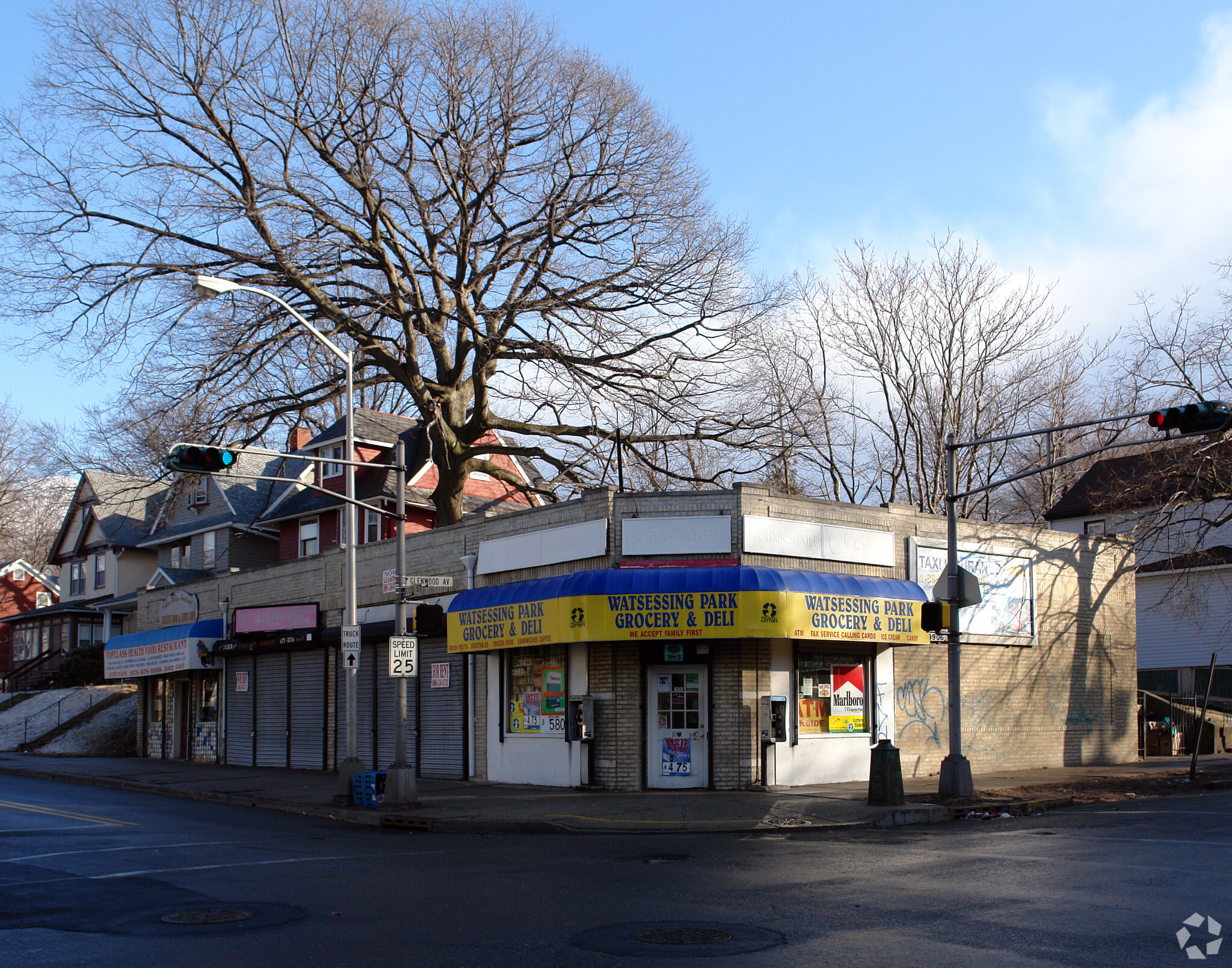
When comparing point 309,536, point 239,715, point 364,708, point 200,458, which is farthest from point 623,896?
point 309,536

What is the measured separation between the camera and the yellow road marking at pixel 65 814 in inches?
669

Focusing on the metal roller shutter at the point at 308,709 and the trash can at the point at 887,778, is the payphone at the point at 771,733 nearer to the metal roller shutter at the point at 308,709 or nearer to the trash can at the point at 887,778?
the trash can at the point at 887,778

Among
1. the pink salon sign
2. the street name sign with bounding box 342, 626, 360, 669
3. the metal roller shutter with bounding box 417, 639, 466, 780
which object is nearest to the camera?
the street name sign with bounding box 342, 626, 360, 669

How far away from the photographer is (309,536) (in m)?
44.3

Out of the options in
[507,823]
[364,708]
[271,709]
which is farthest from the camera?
[271,709]

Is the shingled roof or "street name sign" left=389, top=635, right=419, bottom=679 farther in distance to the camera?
the shingled roof

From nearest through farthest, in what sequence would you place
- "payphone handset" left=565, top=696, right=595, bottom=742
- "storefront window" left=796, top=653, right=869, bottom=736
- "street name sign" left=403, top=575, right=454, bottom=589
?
"street name sign" left=403, top=575, right=454, bottom=589 < "payphone handset" left=565, top=696, right=595, bottom=742 < "storefront window" left=796, top=653, right=869, bottom=736

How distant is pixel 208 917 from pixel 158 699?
30.0m

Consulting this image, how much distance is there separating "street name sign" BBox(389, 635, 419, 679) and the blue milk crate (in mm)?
1831

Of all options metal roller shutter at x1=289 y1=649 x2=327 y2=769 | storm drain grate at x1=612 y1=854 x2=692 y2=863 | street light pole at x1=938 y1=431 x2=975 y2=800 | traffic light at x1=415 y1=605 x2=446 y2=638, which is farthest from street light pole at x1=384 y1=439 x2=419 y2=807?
metal roller shutter at x1=289 y1=649 x2=327 y2=769

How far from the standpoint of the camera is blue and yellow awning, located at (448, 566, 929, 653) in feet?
62.8

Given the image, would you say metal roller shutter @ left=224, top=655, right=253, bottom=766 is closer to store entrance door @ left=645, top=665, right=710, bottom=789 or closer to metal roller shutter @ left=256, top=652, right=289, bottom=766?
metal roller shutter @ left=256, top=652, right=289, bottom=766

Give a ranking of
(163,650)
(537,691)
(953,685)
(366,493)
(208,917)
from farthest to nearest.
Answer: (366,493) → (163,650) → (537,691) → (953,685) → (208,917)

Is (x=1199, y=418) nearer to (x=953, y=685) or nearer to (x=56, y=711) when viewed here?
(x=953, y=685)
